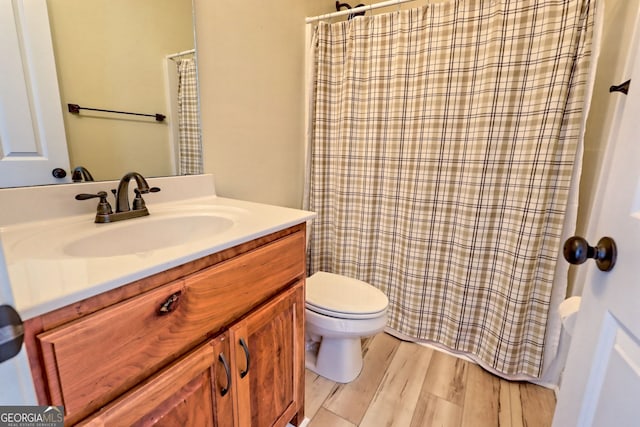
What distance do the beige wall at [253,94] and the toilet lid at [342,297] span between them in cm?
54

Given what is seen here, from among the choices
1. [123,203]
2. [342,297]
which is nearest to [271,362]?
[342,297]

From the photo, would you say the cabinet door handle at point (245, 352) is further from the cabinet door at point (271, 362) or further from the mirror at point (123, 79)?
the mirror at point (123, 79)

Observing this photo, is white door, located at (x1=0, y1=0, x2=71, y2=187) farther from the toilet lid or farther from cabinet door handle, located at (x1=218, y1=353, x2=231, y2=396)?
the toilet lid

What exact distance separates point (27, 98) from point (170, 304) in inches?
28.4

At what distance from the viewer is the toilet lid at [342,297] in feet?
4.38

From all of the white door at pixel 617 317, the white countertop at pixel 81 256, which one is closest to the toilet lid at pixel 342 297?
the white countertop at pixel 81 256

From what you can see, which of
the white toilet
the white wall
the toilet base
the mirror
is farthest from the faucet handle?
the white wall

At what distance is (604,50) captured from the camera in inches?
50.0

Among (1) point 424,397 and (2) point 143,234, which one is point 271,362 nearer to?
(2) point 143,234

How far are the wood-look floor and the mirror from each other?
1.20m

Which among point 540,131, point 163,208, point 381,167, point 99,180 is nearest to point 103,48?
point 99,180

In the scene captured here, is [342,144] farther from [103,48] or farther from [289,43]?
[103,48]

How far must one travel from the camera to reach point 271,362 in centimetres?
97

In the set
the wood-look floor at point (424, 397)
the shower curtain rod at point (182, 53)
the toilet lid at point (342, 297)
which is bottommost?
the wood-look floor at point (424, 397)
